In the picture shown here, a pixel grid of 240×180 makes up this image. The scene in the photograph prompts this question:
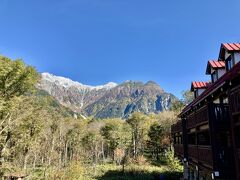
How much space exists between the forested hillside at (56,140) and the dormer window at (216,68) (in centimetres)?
1463

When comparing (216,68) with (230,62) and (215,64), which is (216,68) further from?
(230,62)

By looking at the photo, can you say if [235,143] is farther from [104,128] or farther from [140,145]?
[140,145]

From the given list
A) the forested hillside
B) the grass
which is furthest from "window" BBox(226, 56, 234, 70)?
the grass

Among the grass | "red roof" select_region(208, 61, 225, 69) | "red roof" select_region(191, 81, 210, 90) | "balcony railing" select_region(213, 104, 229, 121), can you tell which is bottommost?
the grass

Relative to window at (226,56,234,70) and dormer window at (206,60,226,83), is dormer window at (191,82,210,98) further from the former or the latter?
window at (226,56,234,70)

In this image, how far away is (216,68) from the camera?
767 inches

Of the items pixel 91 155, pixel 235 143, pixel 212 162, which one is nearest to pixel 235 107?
pixel 235 143

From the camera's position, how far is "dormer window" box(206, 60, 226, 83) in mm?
19422

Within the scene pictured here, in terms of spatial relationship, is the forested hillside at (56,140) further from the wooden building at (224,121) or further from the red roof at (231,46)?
the red roof at (231,46)

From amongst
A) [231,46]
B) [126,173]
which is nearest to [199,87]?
[231,46]

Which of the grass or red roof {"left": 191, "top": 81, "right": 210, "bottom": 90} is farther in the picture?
the grass

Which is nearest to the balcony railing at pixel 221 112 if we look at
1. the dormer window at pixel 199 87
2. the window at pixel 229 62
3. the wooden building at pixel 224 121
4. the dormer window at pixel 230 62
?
the wooden building at pixel 224 121

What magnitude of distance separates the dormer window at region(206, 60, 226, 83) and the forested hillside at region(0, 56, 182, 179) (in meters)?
14.6

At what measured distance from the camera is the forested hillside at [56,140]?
2703 centimetres
